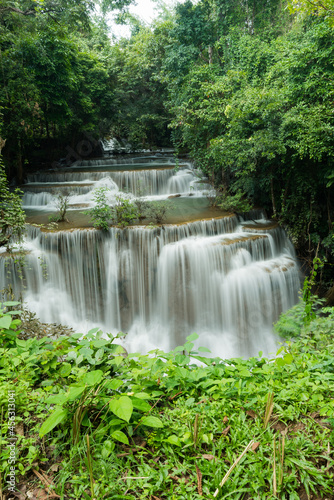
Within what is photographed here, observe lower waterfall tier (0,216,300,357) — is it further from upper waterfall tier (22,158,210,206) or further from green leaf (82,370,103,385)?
green leaf (82,370,103,385)

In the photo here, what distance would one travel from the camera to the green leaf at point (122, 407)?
1380mm

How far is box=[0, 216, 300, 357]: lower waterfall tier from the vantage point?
6824 millimetres

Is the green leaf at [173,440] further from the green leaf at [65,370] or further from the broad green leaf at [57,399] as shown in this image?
the green leaf at [65,370]

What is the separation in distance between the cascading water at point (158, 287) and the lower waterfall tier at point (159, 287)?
0.9 inches

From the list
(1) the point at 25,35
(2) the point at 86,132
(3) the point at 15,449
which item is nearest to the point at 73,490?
(3) the point at 15,449

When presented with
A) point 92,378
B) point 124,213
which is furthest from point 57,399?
point 124,213

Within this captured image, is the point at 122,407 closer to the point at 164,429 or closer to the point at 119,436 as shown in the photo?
the point at 119,436

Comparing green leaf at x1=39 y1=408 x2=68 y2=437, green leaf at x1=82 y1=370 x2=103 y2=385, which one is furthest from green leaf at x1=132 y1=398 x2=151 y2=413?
green leaf at x1=39 y1=408 x2=68 y2=437

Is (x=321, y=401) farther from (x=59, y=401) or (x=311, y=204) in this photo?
(x=311, y=204)

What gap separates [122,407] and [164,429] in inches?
16.9

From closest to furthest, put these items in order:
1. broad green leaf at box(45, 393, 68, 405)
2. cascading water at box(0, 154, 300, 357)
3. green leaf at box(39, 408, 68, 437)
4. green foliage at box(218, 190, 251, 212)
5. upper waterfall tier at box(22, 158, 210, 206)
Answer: green leaf at box(39, 408, 68, 437) < broad green leaf at box(45, 393, 68, 405) < cascading water at box(0, 154, 300, 357) < green foliage at box(218, 190, 251, 212) < upper waterfall tier at box(22, 158, 210, 206)

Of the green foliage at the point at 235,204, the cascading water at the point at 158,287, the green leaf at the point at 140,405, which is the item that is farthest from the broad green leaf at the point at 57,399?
the green foliage at the point at 235,204

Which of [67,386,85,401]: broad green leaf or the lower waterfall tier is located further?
the lower waterfall tier

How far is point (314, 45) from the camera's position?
22.4 ft
